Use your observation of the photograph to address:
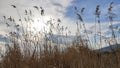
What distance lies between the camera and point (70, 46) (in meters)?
6.68

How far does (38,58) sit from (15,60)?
1.63ft

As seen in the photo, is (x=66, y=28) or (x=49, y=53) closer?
(x=49, y=53)

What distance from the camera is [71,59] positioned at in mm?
5531

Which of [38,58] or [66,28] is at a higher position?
[66,28]

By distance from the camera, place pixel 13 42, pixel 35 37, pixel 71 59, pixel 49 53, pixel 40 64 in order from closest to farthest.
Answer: pixel 40 64 < pixel 71 59 < pixel 49 53 < pixel 13 42 < pixel 35 37

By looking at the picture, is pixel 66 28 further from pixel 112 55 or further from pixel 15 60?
pixel 15 60

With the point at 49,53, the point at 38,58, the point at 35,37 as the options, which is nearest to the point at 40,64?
the point at 38,58

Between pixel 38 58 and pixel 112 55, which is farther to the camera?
pixel 112 55

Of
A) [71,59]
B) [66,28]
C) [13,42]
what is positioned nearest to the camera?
[71,59]

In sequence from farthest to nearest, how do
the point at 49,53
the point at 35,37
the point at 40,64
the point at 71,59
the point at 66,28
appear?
the point at 66,28 → the point at 35,37 → the point at 49,53 → the point at 71,59 → the point at 40,64

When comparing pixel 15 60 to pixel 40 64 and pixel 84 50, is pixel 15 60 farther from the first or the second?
pixel 84 50

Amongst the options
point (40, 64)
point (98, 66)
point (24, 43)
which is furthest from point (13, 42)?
point (98, 66)

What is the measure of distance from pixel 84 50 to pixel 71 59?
2.75ft

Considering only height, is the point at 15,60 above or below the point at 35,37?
below
